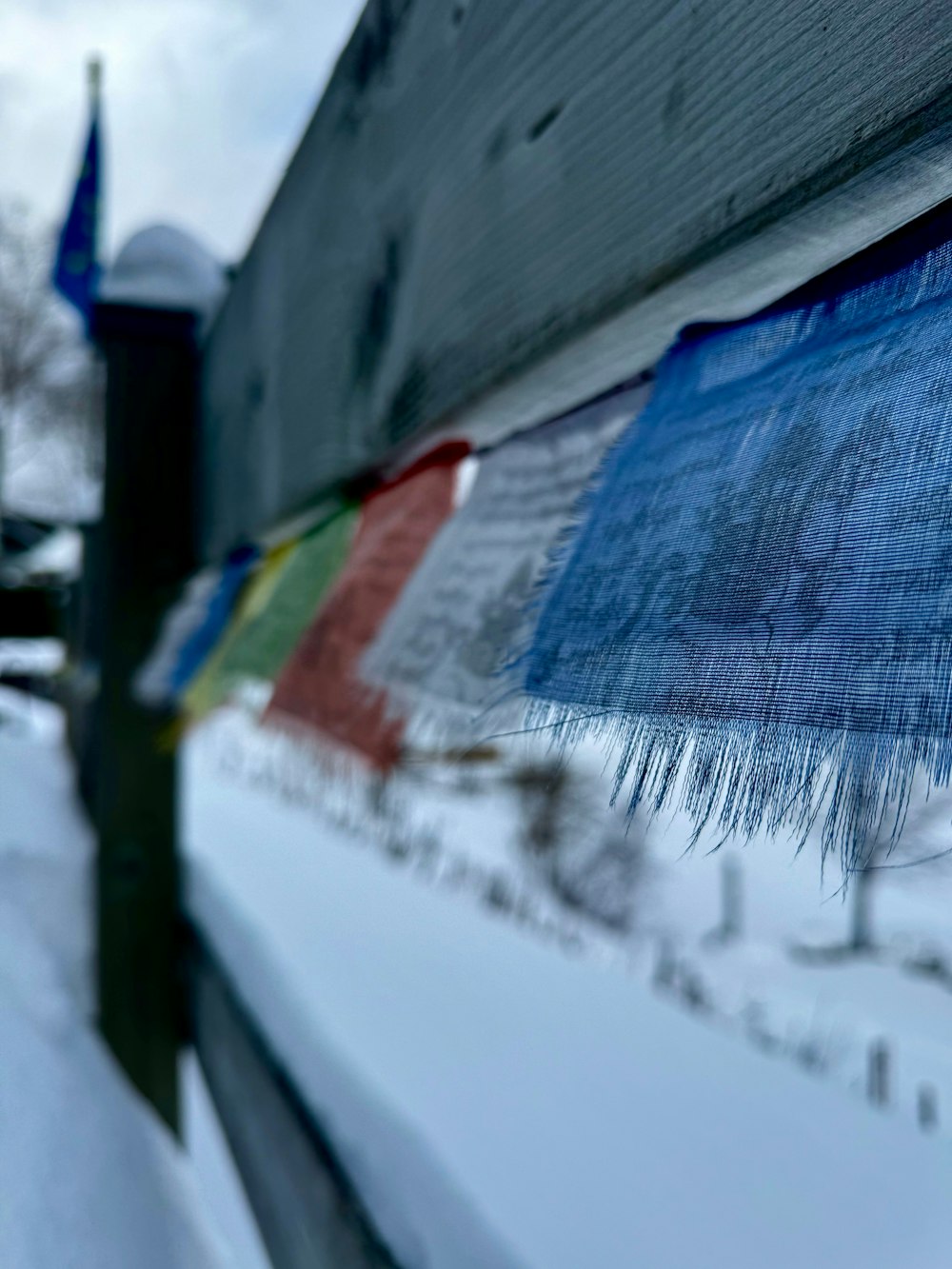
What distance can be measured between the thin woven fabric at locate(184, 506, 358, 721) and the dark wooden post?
0.53m

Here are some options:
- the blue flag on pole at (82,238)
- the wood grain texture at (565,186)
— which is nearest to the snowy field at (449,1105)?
the wood grain texture at (565,186)

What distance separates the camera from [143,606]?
221 cm

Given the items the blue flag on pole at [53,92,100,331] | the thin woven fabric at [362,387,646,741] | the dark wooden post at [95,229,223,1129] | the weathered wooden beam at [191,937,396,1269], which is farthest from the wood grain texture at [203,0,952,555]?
the blue flag on pole at [53,92,100,331]

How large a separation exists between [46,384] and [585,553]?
25.0 feet

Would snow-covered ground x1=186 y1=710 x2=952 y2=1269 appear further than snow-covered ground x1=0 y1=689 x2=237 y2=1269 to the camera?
Yes

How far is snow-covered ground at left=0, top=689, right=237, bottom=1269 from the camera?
2.07 ft

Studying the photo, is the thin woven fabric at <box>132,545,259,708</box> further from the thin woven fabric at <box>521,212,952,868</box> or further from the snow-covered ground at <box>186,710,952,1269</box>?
the thin woven fabric at <box>521,212,952,868</box>

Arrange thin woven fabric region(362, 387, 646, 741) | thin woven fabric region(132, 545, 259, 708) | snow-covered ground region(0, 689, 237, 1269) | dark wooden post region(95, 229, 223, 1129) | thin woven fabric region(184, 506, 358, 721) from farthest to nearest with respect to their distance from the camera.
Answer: dark wooden post region(95, 229, 223, 1129), thin woven fabric region(132, 545, 259, 708), thin woven fabric region(184, 506, 358, 721), thin woven fabric region(362, 387, 646, 741), snow-covered ground region(0, 689, 237, 1269)

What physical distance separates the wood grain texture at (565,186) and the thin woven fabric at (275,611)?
81 millimetres

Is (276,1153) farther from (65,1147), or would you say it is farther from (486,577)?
(486,577)

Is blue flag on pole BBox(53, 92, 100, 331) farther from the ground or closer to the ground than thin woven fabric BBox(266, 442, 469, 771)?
farther from the ground

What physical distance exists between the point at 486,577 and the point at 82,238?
320cm

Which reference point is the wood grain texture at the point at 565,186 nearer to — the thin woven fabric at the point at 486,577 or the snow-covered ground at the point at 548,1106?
the thin woven fabric at the point at 486,577

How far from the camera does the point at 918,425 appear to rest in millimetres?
476
